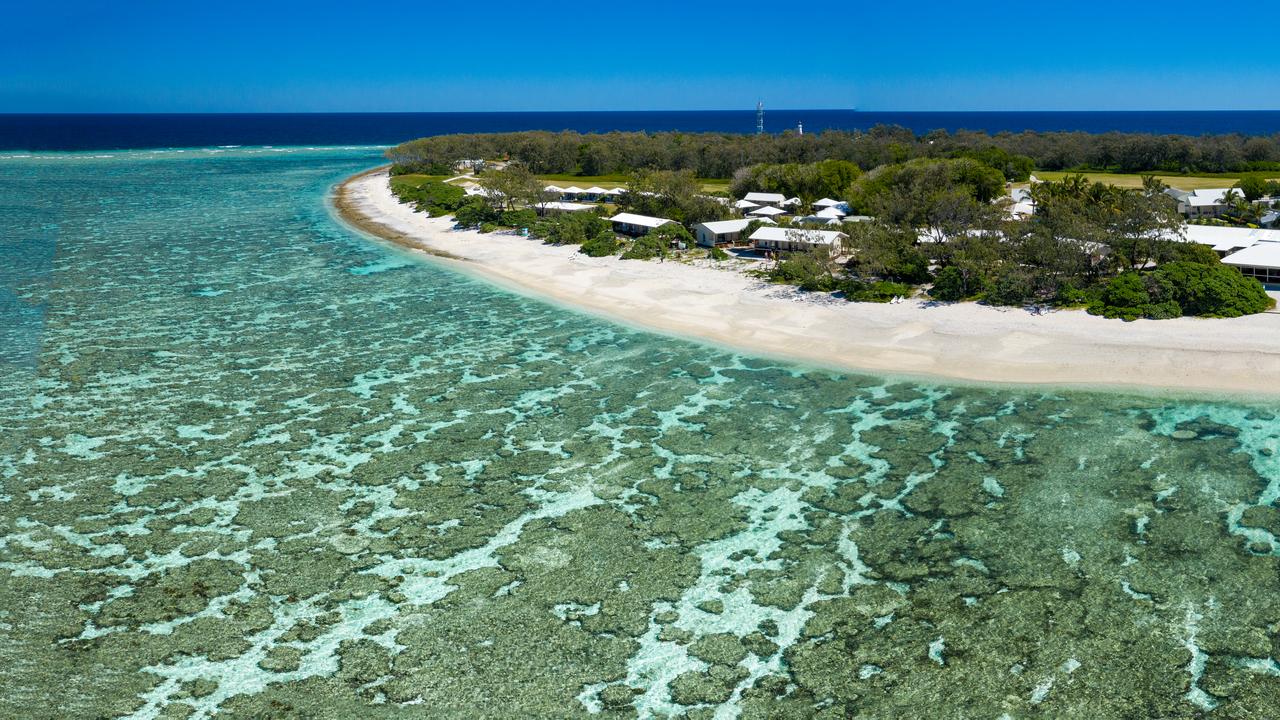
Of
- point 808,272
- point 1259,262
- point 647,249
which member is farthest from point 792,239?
point 1259,262

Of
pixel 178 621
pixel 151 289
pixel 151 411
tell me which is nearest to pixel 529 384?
pixel 151 411

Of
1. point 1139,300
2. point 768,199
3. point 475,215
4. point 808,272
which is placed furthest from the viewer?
point 475,215

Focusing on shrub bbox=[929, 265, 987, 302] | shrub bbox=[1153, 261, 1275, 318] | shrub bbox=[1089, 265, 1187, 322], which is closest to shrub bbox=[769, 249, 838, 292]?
shrub bbox=[929, 265, 987, 302]

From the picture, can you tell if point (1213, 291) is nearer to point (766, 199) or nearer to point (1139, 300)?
point (1139, 300)

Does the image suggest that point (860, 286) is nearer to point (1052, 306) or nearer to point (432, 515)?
point (1052, 306)

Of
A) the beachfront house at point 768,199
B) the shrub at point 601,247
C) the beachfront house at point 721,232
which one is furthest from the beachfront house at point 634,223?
the beachfront house at point 768,199

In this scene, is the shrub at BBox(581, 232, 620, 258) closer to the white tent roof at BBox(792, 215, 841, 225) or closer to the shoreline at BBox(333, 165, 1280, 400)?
the shoreline at BBox(333, 165, 1280, 400)
